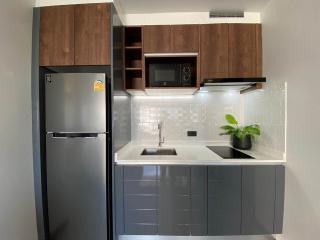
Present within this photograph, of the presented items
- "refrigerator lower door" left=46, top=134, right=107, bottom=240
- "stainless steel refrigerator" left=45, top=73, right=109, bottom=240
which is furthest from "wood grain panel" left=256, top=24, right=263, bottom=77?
"refrigerator lower door" left=46, top=134, right=107, bottom=240

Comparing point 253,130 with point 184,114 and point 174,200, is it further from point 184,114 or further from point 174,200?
point 174,200

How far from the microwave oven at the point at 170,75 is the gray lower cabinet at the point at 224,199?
96cm

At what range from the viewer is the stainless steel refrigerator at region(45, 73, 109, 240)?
5.46ft

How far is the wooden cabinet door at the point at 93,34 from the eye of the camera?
5.65 ft

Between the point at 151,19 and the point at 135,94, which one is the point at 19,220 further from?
the point at 151,19

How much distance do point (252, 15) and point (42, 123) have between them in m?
2.46

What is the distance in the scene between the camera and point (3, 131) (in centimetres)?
144

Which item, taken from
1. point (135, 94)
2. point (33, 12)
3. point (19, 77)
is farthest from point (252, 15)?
point (19, 77)

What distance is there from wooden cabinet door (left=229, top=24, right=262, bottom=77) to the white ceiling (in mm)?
184

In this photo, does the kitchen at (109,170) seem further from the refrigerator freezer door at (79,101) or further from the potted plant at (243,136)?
the potted plant at (243,136)

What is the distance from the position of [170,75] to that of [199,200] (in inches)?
51.0

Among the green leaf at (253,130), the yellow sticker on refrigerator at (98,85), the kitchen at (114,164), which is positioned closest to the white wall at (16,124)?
the kitchen at (114,164)

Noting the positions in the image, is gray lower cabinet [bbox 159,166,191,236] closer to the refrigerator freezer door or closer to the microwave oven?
the refrigerator freezer door

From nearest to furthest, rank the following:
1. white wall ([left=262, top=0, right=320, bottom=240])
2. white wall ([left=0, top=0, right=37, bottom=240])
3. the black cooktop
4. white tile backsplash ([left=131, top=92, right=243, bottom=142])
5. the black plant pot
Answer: white wall ([left=262, top=0, right=320, bottom=240])
white wall ([left=0, top=0, right=37, bottom=240])
the black cooktop
the black plant pot
white tile backsplash ([left=131, top=92, right=243, bottom=142])
